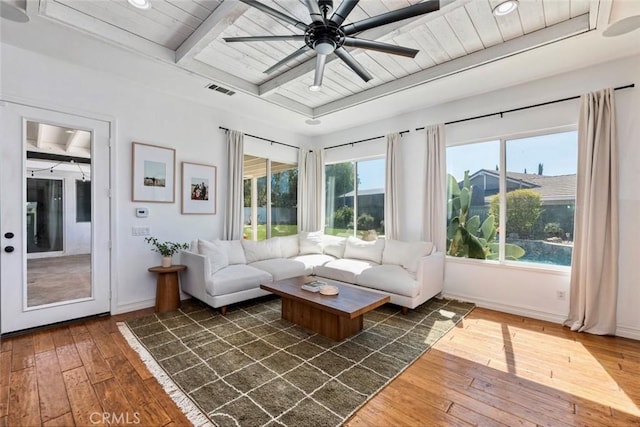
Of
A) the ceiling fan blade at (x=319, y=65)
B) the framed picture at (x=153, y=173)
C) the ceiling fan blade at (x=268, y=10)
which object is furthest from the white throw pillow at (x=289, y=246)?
the ceiling fan blade at (x=268, y=10)

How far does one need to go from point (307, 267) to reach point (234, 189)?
5.81 ft

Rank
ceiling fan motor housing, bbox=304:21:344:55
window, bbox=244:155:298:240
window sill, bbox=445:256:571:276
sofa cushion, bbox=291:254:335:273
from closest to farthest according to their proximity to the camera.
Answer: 1. ceiling fan motor housing, bbox=304:21:344:55
2. window sill, bbox=445:256:571:276
3. sofa cushion, bbox=291:254:335:273
4. window, bbox=244:155:298:240

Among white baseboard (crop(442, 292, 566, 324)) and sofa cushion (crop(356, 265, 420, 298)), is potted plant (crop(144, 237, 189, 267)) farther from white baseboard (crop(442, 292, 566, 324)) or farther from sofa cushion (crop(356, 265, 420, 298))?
white baseboard (crop(442, 292, 566, 324))

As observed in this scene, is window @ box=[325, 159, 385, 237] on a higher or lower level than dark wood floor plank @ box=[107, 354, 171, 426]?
higher

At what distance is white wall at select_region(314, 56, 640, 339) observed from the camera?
3.00 metres

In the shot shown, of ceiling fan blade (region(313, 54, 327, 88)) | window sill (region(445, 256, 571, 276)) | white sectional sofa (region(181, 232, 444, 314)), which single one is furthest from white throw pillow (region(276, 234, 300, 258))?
ceiling fan blade (region(313, 54, 327, 88))

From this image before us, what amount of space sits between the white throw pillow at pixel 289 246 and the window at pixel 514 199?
104 inches

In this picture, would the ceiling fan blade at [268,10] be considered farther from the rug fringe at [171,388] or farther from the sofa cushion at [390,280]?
the sofa cushion at [390,280]

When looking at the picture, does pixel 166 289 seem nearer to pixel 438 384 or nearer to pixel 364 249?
pixel 364 249

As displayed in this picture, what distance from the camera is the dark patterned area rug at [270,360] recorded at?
73.5 inches

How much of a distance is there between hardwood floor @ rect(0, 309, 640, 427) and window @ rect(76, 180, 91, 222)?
127 cm

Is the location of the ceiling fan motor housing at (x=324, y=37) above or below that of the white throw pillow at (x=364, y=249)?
above

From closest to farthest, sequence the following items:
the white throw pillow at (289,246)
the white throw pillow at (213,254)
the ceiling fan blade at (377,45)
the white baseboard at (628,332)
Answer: the ceiling fan blade at (377,45), the white baseboard at (628,332), the white throw pillow at (213,254), the white throw pillow at (289,246)

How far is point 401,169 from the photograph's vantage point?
4730 mm
